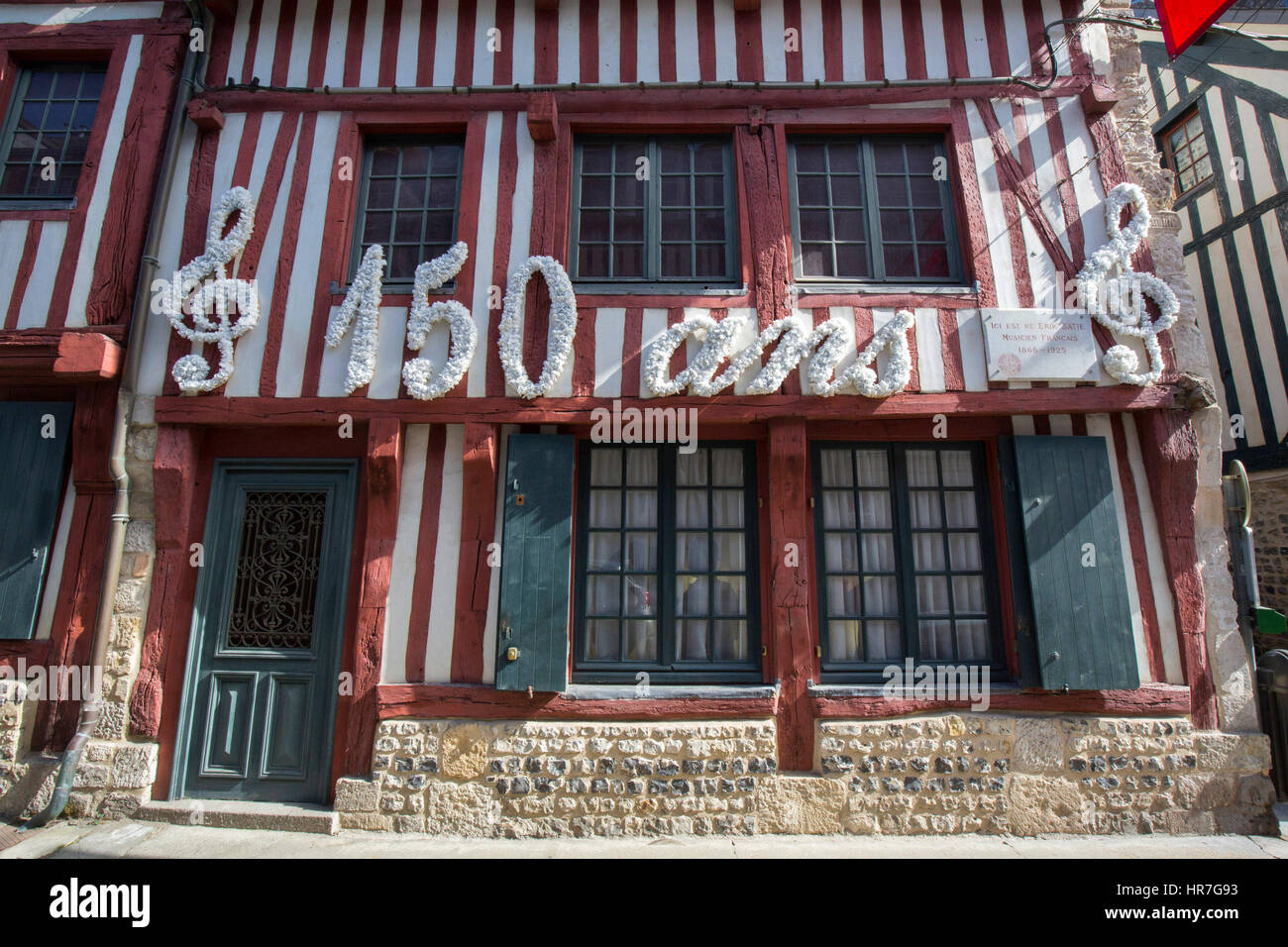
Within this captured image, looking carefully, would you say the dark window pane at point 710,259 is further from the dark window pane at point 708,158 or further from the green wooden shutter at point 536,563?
the green wooden shutter at point 536,563

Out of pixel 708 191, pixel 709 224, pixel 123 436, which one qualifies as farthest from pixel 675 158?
pixel 123 436

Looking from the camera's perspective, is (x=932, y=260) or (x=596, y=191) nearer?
(x=932, y=260)

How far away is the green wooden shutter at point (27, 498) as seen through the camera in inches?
173

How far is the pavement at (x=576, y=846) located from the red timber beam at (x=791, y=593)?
562 millimetres

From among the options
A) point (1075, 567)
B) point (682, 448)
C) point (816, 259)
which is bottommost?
point (1075, 567)

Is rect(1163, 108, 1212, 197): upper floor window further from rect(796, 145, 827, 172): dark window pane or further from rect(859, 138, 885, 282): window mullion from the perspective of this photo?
rect(796, 145, 827, 172): dark window pane

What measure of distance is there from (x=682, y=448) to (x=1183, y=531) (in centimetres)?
331

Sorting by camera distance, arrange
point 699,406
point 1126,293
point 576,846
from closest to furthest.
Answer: point 576,846, point 699,406, point 1126,293

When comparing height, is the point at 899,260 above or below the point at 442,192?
below

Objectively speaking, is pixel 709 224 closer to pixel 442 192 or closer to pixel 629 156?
pixel 629 156

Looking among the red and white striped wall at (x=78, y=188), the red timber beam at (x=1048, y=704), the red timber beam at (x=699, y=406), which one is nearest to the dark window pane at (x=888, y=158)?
the red timber beam at (x=699, y=406)

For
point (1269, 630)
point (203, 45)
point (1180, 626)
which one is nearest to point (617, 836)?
point (1180, 626)

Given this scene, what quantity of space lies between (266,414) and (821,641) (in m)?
4.01

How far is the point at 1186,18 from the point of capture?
146 inches
